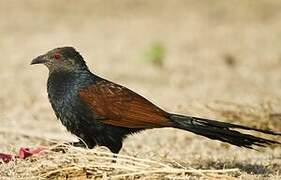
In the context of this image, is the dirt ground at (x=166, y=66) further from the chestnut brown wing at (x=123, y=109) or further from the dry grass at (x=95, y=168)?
the chestnut brown wing at (x=123, y=109)

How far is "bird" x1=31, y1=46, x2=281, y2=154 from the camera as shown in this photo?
521cm

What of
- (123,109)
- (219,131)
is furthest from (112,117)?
(219,131)

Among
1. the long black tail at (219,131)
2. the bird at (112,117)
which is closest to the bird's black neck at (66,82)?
the bird at (112,117)

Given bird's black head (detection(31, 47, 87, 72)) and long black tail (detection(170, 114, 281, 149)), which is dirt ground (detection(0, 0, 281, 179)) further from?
bird's black head (detection(31, 47, 87, 72))

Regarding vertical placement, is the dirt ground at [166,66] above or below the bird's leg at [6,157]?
above

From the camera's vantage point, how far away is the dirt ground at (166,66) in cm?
662

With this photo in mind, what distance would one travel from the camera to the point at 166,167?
465cm

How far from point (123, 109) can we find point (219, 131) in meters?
0.61

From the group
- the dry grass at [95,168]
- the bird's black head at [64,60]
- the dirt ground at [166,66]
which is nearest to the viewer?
the dry grass at [95,168]

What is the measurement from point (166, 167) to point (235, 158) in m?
1.69

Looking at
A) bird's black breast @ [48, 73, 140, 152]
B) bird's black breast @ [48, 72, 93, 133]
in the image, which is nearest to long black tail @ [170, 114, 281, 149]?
bird's black breast @ [48, 73, 140, 152]

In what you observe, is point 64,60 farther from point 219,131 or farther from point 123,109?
point 219,131

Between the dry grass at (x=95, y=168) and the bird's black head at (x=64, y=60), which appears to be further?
the bird's black head at (x=64, y=60)

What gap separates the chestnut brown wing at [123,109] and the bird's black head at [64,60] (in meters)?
0.26
